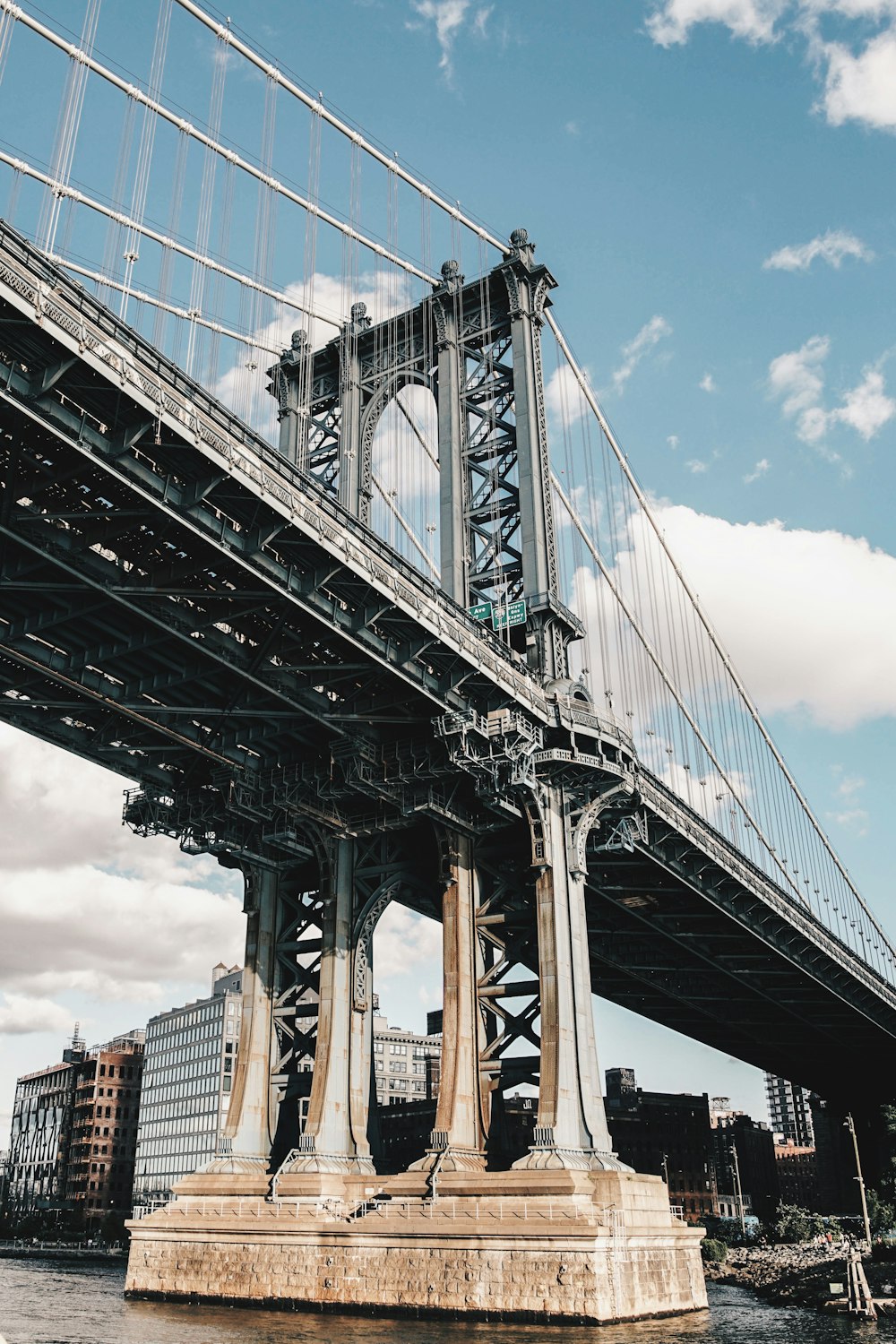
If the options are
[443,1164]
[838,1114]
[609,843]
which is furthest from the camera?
[838,1114]

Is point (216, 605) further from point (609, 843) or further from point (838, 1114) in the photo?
point (838, 1114)

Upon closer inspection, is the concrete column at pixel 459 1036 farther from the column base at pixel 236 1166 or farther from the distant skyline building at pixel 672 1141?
the distant skyline building at pixel 672 1141

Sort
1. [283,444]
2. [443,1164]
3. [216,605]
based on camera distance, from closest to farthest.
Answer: [216,605] < [443,1164] < [283,444]

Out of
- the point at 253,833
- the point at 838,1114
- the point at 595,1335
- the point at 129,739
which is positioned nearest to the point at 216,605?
the point at 129,739

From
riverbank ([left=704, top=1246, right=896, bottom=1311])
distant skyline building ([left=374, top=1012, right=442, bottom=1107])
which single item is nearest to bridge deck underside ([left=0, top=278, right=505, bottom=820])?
riverbank ([left=704, top=1246, right=896, bottom=1311])

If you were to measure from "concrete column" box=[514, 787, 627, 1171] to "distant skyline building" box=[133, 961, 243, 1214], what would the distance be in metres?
115

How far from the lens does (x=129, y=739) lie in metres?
49.3

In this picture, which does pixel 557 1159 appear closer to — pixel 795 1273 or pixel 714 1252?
pixel 795 1273

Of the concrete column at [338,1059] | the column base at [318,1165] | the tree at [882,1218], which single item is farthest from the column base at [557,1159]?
the tree at [882,1218]

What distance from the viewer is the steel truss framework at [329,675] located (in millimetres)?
33531

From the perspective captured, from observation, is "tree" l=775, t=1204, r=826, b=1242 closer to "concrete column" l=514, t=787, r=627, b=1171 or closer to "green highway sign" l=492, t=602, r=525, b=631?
"concrete column" l=514, t=787, r=627, b=1171

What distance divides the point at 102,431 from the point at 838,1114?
5214 inches

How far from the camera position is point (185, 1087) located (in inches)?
6663

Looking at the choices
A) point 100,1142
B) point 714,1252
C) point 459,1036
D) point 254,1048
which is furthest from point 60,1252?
point 459,1036
